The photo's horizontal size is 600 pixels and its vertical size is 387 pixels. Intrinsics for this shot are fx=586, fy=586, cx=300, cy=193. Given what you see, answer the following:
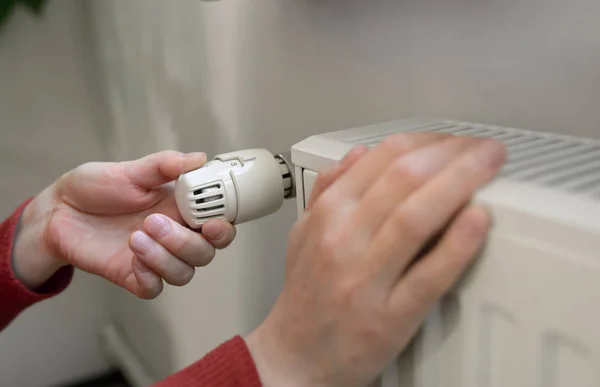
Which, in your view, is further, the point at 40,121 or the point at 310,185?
A: the point at 40,121

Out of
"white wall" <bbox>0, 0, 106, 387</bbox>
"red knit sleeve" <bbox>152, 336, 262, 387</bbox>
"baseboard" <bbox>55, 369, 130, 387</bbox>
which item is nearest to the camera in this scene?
"red knit sleeve" <bbox>152, 336, 262, 387</bbox>

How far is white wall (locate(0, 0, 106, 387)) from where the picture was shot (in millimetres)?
1144

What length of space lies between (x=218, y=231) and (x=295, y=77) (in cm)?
23

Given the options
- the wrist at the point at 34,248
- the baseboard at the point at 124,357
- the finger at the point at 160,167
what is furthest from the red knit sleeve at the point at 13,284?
the baseboard at the point at 124,357

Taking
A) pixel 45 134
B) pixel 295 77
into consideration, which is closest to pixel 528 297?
pixel 295 77

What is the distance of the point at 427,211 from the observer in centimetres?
25

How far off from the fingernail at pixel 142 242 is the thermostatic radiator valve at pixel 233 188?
55 millimetres

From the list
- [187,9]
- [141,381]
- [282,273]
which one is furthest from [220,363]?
[141,381]

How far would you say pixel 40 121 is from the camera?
1183mm

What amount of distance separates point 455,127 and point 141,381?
107 centimetres

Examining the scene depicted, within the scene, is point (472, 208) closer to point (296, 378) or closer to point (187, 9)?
point (296, 378)

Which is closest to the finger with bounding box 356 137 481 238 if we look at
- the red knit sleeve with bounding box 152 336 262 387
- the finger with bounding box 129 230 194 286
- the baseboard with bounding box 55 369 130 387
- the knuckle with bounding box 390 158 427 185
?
the knuckle with bounding box 390 158 427 185

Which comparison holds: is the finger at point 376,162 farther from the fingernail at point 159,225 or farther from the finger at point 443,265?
the fingernail at point 159,225

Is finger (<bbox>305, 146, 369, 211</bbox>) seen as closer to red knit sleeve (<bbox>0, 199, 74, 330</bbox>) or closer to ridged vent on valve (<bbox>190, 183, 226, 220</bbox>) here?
ridged vent on valve (<bbox>190, 183, 226, 220</bbox>)
